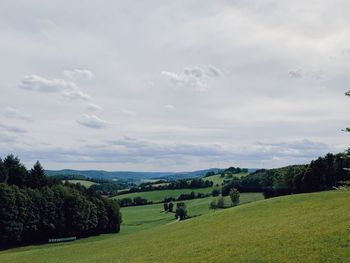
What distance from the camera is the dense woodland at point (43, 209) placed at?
8556 centimetres

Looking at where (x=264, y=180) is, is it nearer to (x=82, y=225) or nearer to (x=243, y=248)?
(x=82, y=225)

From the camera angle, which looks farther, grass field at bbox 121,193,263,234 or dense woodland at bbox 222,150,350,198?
grass field at bbox 121,193,263,234

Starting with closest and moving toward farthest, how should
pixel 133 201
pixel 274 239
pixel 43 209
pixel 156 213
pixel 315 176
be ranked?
pixel 274 239 < pixel 43 209 < pixel 315 176 < pixel 156 213 < pixel 133 201

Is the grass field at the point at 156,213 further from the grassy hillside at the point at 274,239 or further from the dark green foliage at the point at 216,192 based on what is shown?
the grassy hillside at the point at 274,239

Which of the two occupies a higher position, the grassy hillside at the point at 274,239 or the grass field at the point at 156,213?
the grassy hillside at the point at 274,239

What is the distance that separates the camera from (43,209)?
93.5m

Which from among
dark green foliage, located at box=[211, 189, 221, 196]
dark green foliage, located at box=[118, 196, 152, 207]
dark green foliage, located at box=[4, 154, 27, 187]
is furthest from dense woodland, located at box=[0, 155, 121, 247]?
dark green foliage, located at box=[211, 189, 221, 196]

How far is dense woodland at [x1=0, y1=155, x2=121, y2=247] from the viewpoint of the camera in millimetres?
85562

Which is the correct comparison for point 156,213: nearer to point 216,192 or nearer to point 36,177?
point 216,192

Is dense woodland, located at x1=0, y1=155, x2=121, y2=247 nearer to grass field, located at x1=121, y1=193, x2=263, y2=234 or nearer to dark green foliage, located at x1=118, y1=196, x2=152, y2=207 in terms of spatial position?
grass field, located at x1=121, y1=193, x2=263, y2=234

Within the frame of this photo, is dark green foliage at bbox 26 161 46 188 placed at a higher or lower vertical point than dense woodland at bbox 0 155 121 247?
higher

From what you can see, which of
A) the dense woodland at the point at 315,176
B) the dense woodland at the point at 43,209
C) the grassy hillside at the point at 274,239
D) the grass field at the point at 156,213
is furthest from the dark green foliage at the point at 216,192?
the grassy hillside at the point at 274,239

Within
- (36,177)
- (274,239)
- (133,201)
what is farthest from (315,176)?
(133,201)

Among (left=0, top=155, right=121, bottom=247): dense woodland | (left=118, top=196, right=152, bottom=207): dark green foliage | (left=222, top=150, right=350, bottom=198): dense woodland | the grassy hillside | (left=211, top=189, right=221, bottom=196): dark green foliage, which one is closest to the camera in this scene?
the grassy hillside
